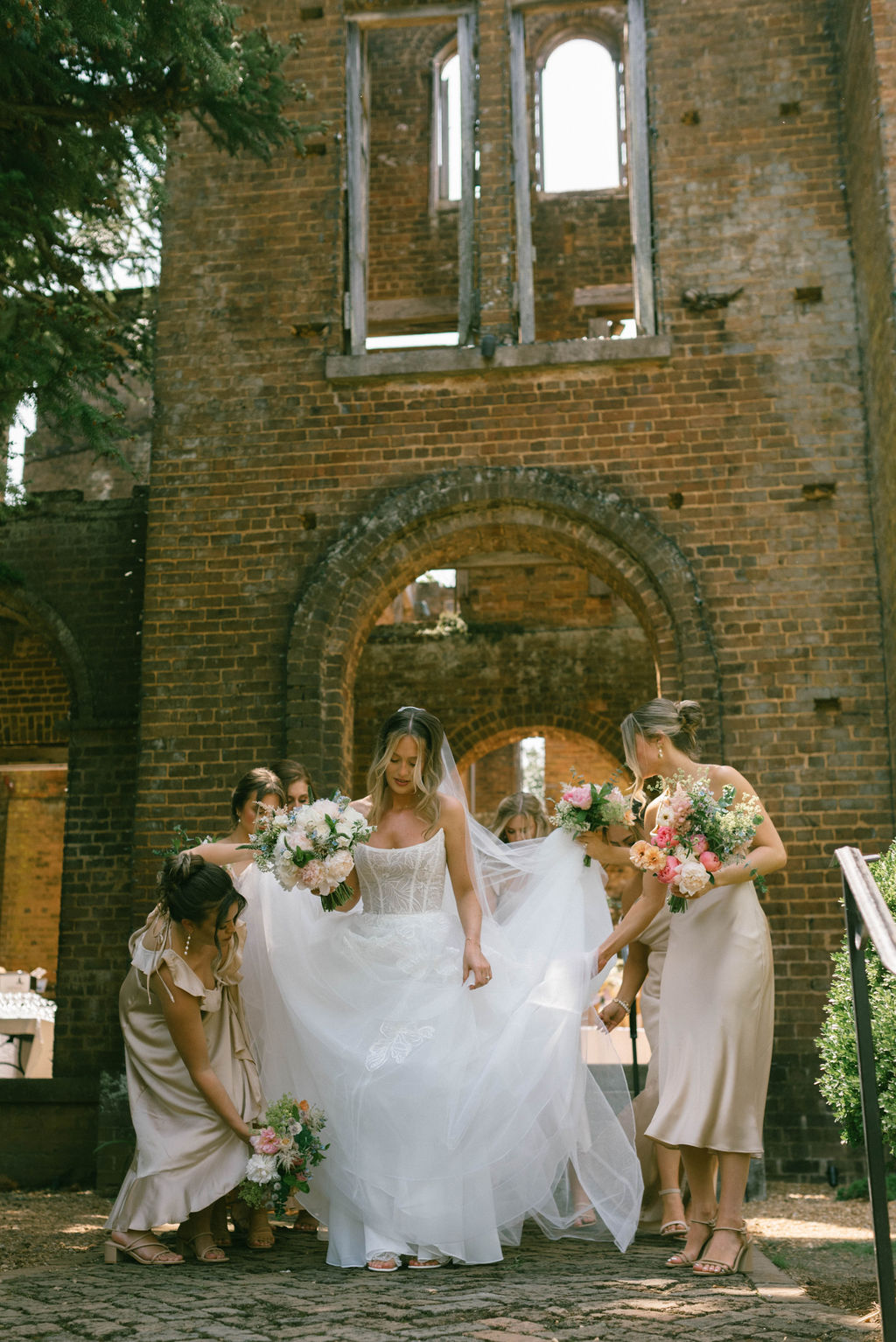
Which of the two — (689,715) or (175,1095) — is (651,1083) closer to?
(689,715)

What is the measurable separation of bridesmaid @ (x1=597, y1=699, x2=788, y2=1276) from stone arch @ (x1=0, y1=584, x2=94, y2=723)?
274 inches

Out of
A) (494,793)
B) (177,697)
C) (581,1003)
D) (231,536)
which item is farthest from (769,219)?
(494,793)

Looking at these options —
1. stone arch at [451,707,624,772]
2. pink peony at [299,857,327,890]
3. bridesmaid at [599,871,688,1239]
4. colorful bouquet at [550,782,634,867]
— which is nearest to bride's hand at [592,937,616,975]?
bridesmaid at [599,871,688,1239]

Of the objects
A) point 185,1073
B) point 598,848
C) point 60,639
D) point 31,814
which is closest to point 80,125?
point 60,639

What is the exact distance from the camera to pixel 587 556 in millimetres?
9359

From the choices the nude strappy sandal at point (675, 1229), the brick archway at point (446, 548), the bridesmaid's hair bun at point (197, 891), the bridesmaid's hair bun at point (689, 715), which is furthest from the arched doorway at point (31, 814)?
the nude strappy sandal at point (675, 1229)

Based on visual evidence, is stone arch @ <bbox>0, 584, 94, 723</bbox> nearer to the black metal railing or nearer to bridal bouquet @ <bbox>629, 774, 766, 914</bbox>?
bridal bouquet @ <bbox>629, 774, 766, 914</bbox>

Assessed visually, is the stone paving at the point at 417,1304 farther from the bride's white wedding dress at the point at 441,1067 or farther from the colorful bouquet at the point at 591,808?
the colorful bouquet at the point at 591,808

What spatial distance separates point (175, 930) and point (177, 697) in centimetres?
468

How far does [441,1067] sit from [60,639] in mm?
7239

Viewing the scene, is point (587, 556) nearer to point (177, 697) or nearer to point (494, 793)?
point (177, 697)

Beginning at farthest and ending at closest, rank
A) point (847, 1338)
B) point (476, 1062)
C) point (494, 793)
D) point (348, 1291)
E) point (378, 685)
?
point (494, 793), point (378, 685), point (476, 1062), point (348, 1291), point (847, 1338)

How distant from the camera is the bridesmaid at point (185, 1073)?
15.0ft

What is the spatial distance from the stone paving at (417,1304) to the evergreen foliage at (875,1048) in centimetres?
61
